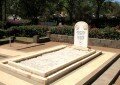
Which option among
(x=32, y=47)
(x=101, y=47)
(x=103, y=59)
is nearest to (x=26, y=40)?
(x=32, y=47)

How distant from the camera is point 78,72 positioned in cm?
945

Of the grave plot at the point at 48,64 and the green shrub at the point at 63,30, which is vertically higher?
the green shrub at the point at 63,30

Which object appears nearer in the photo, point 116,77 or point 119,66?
point 116,77

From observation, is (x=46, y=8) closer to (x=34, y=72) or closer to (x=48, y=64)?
(x=48, y=64)

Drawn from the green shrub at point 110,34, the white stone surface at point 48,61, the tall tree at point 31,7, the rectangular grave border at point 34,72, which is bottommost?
the rectangular grave border at point 34,72

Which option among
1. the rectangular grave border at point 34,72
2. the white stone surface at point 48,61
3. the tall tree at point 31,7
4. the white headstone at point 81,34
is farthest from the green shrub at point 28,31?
the rectangular grave border at point 34,72

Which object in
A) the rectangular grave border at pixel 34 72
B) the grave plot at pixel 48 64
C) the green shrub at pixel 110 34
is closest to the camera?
the rectangular grave border at pixel 34 72

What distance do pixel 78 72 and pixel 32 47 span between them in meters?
7.05

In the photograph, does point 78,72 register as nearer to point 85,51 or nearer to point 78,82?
point 78,82

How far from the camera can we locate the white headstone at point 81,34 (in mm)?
13555

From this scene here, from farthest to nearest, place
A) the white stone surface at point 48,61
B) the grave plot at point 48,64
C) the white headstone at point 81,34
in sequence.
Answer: the white headstone at point 81,34 < the white stone surface at point 48,61 < the grave plot at point 48,64

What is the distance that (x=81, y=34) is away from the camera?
45.1 feet

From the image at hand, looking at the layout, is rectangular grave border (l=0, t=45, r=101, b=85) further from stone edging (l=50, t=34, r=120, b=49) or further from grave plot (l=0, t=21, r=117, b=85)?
stone edging (l=50, t=34, r=120, b=49)

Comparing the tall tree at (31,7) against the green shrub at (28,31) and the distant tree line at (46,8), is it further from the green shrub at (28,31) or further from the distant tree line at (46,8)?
the green shrub at (28,31)
